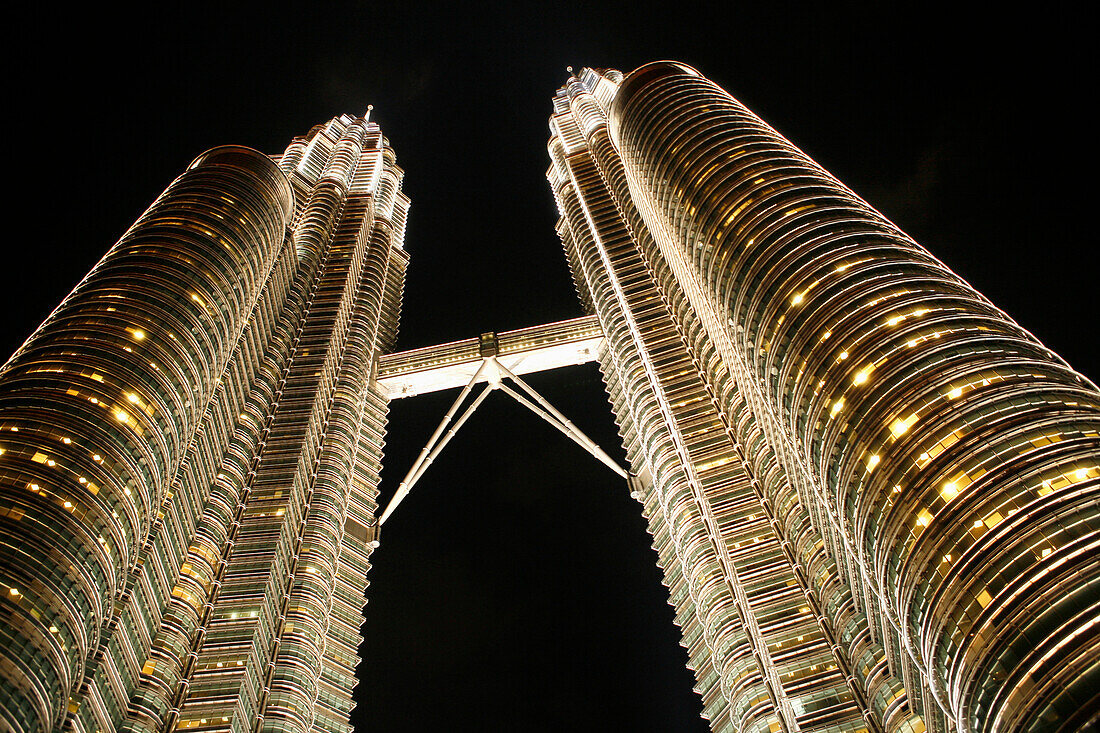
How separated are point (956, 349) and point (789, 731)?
2326 centimetres

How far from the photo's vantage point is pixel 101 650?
50.9 m

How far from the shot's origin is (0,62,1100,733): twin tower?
39906 mm

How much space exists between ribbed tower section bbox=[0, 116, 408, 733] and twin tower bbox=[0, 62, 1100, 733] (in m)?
0.23

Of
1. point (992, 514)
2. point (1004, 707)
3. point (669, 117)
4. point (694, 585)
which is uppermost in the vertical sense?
point (669, 117)

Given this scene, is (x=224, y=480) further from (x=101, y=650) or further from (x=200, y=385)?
(x=101, y=650)

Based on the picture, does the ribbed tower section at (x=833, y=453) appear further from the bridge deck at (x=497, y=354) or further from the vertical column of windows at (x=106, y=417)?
the vertical column of windows at (x=106, y=417)

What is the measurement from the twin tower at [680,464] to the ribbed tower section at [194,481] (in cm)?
23

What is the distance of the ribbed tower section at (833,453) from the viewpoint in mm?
37000

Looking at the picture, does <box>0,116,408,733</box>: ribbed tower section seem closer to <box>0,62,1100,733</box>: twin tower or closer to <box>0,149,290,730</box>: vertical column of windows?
<box>0,149,290,730</box>: vertical column of windows

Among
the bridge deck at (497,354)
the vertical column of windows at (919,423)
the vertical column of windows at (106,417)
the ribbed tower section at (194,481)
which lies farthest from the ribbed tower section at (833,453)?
the vertical column of windows at (106,417)

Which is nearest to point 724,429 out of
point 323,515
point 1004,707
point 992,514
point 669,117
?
point 669,117

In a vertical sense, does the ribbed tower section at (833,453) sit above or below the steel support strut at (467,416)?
below

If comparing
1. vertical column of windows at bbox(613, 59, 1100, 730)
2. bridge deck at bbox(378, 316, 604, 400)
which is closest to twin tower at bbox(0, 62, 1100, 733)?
vertical column of windows at bbox(613, 59, 1100, 730)

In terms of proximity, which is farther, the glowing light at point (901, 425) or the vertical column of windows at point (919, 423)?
the glowing light at point (901, 425)
